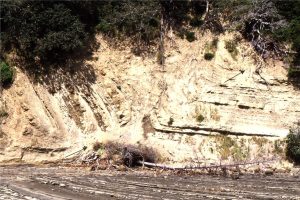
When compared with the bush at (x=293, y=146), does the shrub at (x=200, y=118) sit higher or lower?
higher

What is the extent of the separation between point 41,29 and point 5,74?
316 centimetres

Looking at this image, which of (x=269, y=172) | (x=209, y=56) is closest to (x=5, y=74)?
(x=209, y=56)

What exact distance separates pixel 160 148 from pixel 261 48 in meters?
8.66

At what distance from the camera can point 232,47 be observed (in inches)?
1245

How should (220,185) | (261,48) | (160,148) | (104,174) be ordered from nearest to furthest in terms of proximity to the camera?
(220,185)
(104,174)
(160,148)
(261,48)

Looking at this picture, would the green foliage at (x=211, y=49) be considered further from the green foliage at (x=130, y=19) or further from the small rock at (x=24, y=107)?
the small rock at (x=24, y=107)

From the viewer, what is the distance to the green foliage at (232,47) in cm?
3135

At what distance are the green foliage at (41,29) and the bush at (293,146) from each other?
41.1ft

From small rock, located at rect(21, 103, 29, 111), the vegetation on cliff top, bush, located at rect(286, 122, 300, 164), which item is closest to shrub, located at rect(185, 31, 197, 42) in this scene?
the vegetation on cliff top

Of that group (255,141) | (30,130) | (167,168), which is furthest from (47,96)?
(255,141)

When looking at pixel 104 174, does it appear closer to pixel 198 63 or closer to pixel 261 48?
pixel 198 63

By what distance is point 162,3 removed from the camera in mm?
32562

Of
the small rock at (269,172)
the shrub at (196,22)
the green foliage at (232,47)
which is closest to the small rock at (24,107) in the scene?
the shrub at (196,22)

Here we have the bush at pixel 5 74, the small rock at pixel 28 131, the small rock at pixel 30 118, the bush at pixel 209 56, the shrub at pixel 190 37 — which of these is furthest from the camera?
the shrub at pixel 190 37
